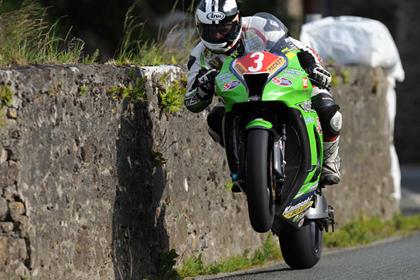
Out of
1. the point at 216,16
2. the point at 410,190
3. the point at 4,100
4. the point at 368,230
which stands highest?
the point at 216,16

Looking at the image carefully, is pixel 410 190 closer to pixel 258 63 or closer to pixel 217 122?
pixel 217 122

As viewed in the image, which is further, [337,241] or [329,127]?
[337,241]

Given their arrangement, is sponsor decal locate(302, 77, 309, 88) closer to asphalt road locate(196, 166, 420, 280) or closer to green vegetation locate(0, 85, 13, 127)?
asphalt road locate(196, 166, 420, 280)

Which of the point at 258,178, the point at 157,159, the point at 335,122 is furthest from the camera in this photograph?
the point at 335,122

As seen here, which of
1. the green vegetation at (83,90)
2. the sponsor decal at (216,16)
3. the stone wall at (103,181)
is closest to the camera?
the stone wall at (103,181)

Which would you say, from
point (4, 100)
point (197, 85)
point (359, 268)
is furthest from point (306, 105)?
point (4, 100)

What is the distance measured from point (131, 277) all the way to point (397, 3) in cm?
1985

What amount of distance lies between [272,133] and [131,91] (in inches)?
39.7

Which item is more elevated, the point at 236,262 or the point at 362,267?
the point at 362,267

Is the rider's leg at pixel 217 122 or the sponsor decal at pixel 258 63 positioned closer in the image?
the sponsor decal at pixel 258 63

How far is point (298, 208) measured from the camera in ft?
29.1

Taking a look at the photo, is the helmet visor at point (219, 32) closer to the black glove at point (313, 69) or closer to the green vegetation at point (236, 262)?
the black glove at point (313, 69)

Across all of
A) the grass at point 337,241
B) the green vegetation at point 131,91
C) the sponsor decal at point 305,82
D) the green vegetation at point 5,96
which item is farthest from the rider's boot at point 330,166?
the green vegetation at point 5,96

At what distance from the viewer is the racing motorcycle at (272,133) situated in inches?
327
